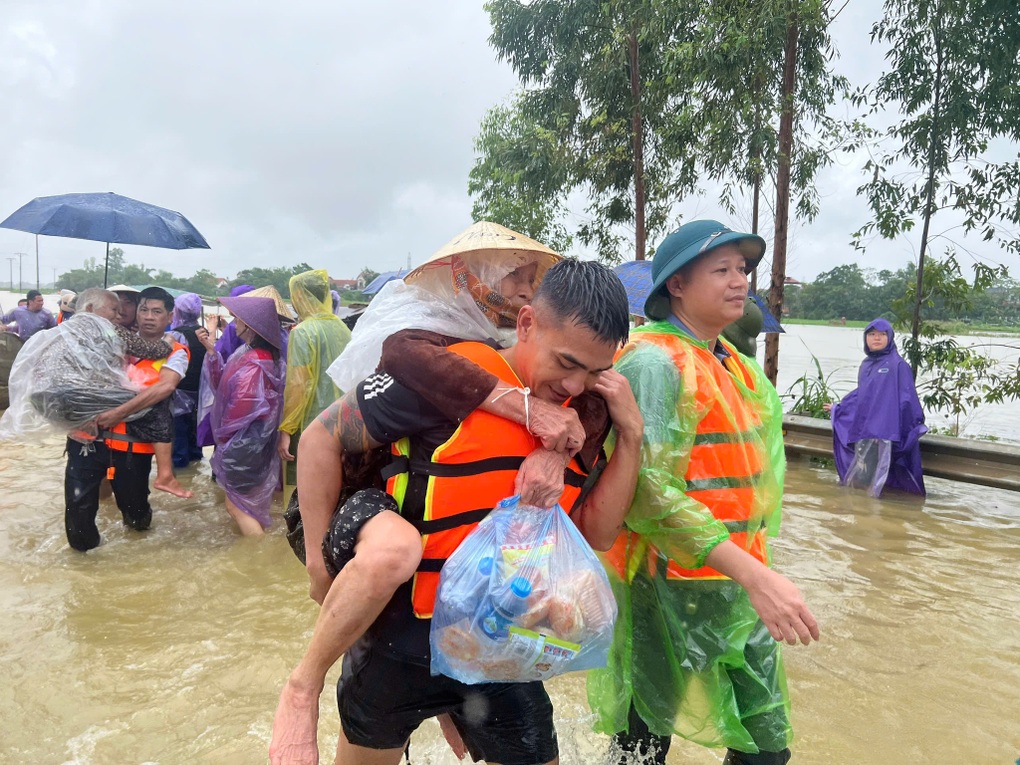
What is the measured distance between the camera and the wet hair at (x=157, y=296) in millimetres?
4906

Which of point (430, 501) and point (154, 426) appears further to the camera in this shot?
point (154, 426)

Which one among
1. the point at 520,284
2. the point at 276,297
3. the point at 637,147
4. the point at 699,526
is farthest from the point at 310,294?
the point at 637,147

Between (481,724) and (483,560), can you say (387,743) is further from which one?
(483,560)

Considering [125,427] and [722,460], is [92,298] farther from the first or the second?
[722,460]

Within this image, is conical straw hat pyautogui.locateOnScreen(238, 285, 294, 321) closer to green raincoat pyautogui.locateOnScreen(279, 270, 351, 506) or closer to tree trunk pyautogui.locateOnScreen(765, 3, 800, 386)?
green raincoat pyautogui.locateOnScreen(279, 270, 351, 506)

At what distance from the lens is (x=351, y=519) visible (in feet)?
4.86

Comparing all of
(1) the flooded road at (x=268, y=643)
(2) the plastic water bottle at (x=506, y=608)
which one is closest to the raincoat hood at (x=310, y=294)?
(1) the flooded road at (x=268, y=643)

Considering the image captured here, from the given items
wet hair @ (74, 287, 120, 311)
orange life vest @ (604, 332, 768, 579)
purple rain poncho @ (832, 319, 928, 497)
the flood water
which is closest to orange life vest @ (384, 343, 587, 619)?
orange life vest @ (604, 332, 768, 579)

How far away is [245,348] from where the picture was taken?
5113 millimetres

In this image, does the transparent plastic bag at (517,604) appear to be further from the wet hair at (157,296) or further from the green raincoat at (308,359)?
the wet hair at (157,296)

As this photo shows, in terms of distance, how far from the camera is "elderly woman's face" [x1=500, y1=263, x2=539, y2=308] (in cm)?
182

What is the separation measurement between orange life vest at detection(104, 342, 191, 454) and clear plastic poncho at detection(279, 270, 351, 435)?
83cm

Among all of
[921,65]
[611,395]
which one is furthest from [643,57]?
[611,395]

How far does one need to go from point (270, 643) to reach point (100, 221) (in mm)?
4032
